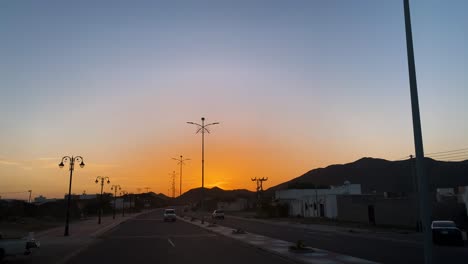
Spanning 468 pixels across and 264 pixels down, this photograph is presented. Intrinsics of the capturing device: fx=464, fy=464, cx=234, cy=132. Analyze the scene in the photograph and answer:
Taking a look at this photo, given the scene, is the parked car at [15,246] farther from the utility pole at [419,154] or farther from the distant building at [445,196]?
the distant building at [445,196]

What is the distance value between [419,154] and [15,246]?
16151 mm

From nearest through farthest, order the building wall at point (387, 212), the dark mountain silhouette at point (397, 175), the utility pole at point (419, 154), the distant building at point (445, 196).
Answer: the utility pole at point (419, 154) < the building wall at point (387, 212) < the distant building at point (445, 196) < the dark mountain silhouette at point (397, 175)

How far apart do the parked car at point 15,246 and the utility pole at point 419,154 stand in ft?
51.6

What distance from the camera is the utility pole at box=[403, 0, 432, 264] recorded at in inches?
412

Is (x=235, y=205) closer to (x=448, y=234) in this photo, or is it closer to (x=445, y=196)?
(x=445, y=196)

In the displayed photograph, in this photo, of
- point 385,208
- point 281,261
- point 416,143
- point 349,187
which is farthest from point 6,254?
point 349,187

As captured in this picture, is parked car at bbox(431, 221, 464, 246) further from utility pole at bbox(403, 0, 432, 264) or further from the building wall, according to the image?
utility pole at bbox(403, 0, 432, 264)

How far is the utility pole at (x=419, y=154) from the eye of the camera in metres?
10.5

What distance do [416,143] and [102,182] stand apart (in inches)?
2583

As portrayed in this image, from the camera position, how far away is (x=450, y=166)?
470 ft

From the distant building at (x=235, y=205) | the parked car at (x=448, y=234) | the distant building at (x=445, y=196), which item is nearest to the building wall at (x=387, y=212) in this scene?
the distant building at (x=445, y=196)

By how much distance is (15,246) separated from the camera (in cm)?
1906

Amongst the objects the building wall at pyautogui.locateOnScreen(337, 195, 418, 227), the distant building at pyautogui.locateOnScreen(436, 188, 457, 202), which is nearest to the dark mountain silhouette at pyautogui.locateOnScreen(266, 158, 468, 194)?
the distant building at pyautogui.locateOnScreen(436, 188, 457, 202)

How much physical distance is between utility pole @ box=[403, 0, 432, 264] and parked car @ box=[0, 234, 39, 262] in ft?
51.6
